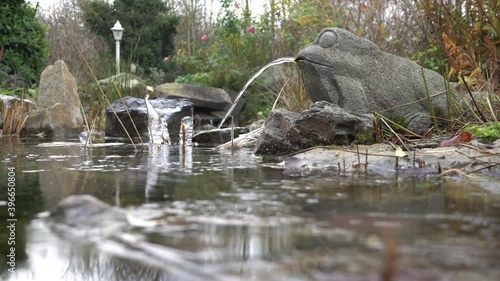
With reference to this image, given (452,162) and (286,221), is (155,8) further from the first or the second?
(286,221)

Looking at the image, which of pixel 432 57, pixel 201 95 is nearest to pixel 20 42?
pixel 201 95

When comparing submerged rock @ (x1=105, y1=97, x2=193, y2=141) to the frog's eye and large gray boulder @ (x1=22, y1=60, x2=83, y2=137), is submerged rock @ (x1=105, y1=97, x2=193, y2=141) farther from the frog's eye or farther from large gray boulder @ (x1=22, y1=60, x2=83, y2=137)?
the frog's eye

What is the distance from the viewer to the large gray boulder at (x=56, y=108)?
9258mm

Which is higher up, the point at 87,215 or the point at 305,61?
the point at 305,61

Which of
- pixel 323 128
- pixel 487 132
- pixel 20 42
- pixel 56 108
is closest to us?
pixel 487 132

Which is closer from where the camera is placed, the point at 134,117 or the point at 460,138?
the point at 460,138

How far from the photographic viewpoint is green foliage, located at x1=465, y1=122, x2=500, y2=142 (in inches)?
151

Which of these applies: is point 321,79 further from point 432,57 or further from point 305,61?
point 432,57

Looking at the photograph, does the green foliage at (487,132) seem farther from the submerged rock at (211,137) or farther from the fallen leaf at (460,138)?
the submerged rock at (211,137)

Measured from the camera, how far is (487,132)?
3.86m

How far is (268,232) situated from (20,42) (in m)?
12.8

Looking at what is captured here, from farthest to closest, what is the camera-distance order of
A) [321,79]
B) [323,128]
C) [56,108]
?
[56,108]
[321,79]
[323,128]

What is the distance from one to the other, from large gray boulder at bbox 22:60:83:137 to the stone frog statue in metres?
5.45

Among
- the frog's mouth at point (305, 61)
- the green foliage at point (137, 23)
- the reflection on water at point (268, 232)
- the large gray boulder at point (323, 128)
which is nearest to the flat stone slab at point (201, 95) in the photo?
the green foliage at point (137, 23)
